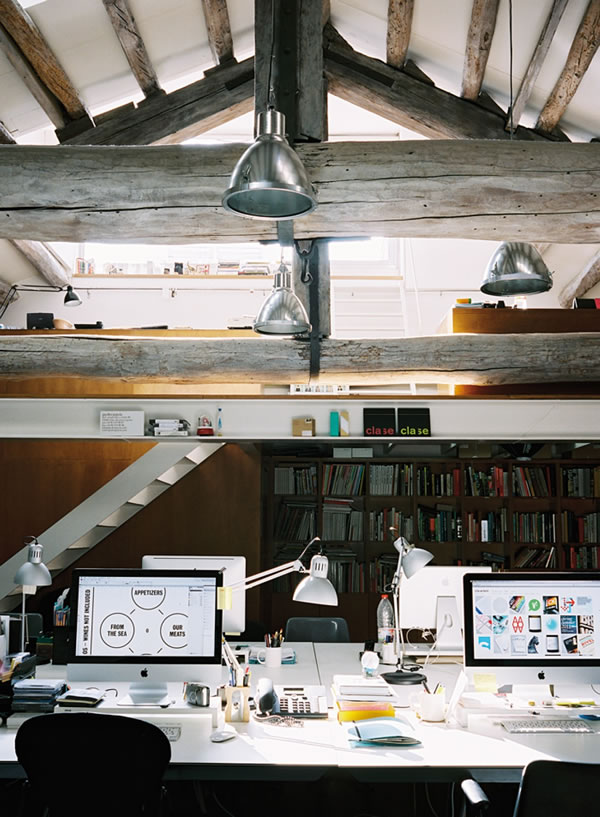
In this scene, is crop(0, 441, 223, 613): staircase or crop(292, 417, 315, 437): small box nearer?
crop(292, 417, 315, 437): small box

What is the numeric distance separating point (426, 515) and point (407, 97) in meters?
3.70

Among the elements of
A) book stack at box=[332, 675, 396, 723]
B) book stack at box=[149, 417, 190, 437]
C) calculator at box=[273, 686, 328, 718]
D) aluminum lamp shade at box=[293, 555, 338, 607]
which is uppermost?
book stack at box=[149, 417, 190, 437]

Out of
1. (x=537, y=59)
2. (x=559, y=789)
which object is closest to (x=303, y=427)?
(x=537, y=59)

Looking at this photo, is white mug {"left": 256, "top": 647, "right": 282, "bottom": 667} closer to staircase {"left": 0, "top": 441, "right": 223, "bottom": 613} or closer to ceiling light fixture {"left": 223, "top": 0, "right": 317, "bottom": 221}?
ceiling light fixture {"left": 223, "top": 0, "right": 317, "bottom": 221}

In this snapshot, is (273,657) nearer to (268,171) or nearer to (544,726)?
(544,726)

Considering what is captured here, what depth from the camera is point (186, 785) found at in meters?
3.73

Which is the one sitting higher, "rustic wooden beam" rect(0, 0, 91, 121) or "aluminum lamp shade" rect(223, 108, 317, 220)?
"rustic wooden beam" rect(0, 0, 91, 121)

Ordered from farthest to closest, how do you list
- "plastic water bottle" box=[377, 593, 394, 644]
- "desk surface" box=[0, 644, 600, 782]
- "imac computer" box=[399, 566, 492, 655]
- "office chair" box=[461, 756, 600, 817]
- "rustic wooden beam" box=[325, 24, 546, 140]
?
"rustic wooden beam" box=[325, 24, 546, 140], "plastic water bottle" box=[377, 593, 394, 644], "imac computer" box=[399, 566, 492, 655], "desk surface" box=[0, 644, 600, 782], "office chair" box=[461, 756, 600, 817]

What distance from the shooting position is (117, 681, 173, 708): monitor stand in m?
2.96

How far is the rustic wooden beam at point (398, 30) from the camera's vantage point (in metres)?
4.99

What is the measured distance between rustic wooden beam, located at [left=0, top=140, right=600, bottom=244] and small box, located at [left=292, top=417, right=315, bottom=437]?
7.68ft

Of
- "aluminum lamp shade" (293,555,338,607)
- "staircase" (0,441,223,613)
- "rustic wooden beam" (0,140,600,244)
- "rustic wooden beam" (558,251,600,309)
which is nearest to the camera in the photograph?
"rustic wooden beam" (0,140,600,244)

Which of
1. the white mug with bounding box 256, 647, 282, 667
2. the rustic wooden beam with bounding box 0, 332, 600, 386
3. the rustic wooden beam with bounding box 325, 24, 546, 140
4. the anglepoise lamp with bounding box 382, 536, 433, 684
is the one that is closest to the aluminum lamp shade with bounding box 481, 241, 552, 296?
the rustic wooden beam with bounding box 0, 332, 600, 386

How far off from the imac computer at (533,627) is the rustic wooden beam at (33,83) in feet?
13.8
